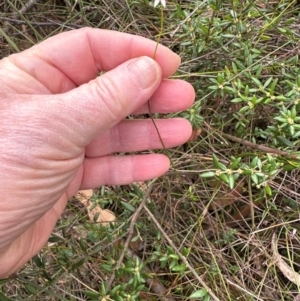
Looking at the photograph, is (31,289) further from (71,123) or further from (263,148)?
(263,148)

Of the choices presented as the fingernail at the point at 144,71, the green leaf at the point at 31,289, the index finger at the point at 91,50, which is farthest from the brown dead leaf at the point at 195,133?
the green leaf at the point at 31,289

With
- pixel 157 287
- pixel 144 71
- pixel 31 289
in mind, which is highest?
pixel 144 71

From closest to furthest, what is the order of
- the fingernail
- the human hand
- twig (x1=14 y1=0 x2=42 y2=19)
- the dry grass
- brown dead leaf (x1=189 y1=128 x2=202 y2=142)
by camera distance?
the human hand, the fingernail, the dry grass, brown dead leaf (x1=189 y1=128 x2=202 y2=142), twig (x1=14 y1=0 x2=42 y2=19)

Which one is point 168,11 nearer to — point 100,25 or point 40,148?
point 100,25

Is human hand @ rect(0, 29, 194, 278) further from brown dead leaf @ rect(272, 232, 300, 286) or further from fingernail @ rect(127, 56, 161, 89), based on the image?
brown dead leaf @ rect(272, 232, 300, 286)

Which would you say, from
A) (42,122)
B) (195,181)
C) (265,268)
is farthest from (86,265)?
(42,122)

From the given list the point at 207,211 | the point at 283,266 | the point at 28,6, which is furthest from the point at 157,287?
the point at 28,6

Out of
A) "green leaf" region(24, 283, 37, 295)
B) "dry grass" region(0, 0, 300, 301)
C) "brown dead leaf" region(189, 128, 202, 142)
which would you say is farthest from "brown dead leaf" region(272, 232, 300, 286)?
"green leaf" region(24, 283, 37, 295)

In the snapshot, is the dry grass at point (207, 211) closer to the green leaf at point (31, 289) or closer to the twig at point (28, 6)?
the green leaf at point (31, 289)
